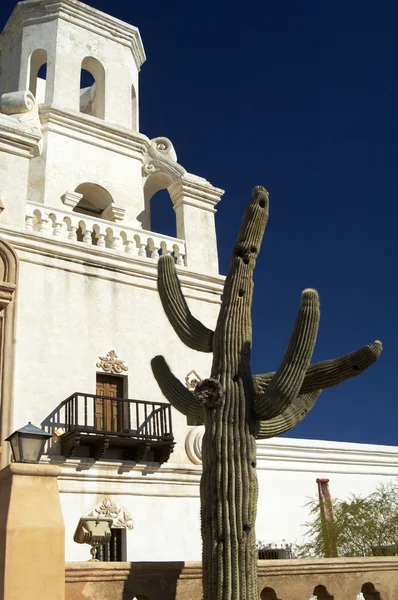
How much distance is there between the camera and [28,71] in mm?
17562

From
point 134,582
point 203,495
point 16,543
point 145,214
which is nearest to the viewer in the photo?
point 16,543

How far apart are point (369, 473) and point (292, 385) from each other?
1183cm

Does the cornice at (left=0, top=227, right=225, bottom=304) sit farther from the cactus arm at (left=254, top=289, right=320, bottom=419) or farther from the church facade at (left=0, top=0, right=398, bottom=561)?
the cactus arm at (left=254, top=289, right=320, bottom=419)

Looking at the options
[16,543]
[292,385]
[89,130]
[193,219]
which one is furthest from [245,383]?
[89,130]

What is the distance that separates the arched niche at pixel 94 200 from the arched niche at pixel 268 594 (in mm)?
10823

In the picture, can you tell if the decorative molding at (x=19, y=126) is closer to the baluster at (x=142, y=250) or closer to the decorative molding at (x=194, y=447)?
the baluster at (x=142, y=250)

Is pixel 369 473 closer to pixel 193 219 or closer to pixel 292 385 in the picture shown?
pixel 193 219

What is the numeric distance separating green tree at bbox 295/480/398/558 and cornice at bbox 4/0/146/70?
13.5 metres

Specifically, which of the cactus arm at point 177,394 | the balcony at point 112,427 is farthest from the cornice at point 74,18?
the cactus arm at point 177,394

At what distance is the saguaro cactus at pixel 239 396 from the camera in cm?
685

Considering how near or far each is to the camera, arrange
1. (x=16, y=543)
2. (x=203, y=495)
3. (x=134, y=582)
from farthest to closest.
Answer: (x=203, y=495) → (x=134, y=582) → (x=16, y=543)

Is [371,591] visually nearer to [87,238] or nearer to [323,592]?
[323,592]

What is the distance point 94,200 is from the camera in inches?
683

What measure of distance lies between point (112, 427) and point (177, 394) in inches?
203
